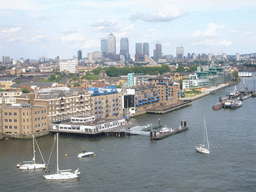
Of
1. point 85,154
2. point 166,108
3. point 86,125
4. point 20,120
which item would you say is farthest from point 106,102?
point 85,154

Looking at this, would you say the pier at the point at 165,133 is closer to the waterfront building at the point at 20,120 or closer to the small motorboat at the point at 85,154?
the small motorboat at the point at 85,154

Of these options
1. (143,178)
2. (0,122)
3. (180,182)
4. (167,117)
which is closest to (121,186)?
(143,178)

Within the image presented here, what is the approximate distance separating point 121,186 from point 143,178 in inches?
52.6

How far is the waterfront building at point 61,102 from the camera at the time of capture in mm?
28403

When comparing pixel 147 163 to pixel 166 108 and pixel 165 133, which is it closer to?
pixel 165 133

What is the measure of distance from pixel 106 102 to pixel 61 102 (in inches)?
205

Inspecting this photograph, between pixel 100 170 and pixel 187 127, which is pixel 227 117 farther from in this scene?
pixel 100 170

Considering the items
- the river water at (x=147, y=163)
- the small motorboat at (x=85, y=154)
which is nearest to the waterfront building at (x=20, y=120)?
the river water at (x=147, y=163)

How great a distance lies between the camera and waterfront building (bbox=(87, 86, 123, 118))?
32.2 metres

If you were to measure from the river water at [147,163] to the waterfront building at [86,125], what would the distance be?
3.19ft

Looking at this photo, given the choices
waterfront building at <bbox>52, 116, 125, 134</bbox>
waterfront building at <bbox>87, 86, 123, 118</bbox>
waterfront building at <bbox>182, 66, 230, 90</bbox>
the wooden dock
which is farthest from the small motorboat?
waterfront building at <bbox>182, 66, 230, 90</bbox>

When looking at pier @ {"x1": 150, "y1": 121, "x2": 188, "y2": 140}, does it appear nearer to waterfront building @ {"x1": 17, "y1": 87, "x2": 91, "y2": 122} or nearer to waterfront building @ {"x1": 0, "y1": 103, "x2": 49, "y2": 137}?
waterfront building @ {"x1": 17, "y1": 87, "x2": 91, "y2": 122}

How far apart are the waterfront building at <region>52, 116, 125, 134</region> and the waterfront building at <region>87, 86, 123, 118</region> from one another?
3.53 meters

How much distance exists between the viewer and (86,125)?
26.8m
